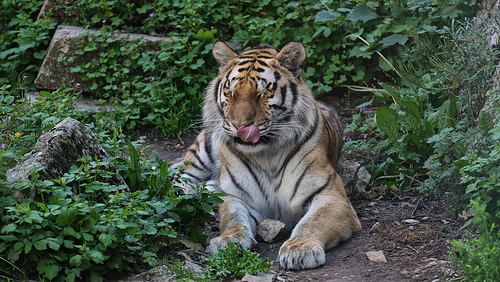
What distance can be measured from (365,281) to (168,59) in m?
4.42

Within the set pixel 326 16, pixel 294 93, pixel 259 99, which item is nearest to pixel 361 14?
pixel 326 16

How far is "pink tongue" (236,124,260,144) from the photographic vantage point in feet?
13.8

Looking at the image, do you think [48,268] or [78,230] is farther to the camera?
[78,230]

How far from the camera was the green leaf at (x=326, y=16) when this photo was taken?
22.0ft

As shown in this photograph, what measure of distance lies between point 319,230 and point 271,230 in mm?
428

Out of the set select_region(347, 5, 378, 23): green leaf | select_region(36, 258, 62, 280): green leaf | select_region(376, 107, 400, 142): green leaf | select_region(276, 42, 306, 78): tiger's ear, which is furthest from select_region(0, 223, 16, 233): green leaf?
select_region(347, 5, 378, 23): green leaf

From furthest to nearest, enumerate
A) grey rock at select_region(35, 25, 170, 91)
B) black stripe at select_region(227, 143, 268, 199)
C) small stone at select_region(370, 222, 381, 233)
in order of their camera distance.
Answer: grey rock at select_region(35, 25, 170, 91) → black stripe at select_region(227, 143, 268, 199) → small stone at select_region(370, 222, 381, 233)

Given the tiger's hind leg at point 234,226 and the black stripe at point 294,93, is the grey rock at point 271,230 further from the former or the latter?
the black stripe at point 294,93

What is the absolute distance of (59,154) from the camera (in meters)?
3.56

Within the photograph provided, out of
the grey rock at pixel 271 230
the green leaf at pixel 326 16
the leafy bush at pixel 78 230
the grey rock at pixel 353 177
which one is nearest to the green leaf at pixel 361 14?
the green leaf at pixel 326 16

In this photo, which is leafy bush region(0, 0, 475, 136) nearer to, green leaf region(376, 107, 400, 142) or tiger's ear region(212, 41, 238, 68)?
green leaf region(376, 107, 400, 142)

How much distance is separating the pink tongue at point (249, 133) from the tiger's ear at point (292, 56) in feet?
2.24

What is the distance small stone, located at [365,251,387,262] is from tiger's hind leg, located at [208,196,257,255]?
0.79 metres

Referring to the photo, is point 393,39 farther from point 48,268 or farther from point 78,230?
point 48,268
